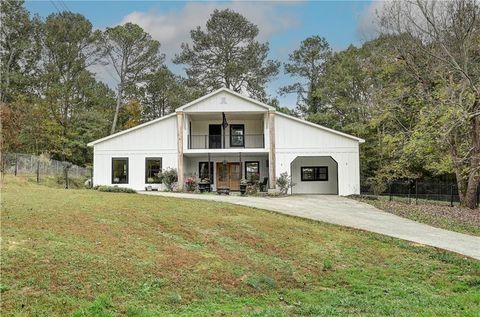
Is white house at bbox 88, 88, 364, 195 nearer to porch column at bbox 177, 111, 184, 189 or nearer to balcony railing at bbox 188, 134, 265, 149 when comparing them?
porch column at bbox 177, 111, 184, 189

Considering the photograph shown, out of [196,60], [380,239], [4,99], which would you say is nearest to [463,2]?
[380,239]

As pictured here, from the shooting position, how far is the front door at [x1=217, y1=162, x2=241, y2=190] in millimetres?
28297

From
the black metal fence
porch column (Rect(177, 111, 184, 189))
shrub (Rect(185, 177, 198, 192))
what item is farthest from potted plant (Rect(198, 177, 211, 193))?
the black metal fence

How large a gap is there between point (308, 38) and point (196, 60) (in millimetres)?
11193

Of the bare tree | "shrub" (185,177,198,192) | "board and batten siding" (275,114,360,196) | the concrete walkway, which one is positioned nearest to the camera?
the concrete walkway

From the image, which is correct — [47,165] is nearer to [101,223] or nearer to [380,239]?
[101,223]

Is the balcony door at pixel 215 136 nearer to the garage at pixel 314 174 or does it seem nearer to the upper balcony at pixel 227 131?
the upper balcony at pixel 227 131

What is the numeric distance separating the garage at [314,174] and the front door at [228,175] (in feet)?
12.0

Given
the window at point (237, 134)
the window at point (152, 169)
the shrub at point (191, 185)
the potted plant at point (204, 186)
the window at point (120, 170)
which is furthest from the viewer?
the window at point (237, 134)

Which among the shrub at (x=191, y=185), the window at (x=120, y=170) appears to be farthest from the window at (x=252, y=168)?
the window at (x=120, y=170)

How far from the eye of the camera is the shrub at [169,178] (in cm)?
2531

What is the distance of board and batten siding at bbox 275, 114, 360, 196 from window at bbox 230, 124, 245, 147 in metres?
3.67

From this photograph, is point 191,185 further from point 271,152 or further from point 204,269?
point 204,269

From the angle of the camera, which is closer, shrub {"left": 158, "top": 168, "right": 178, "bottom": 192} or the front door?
shrub {"left": 158, "top": 168, "right": 178, "bottom": 192}
